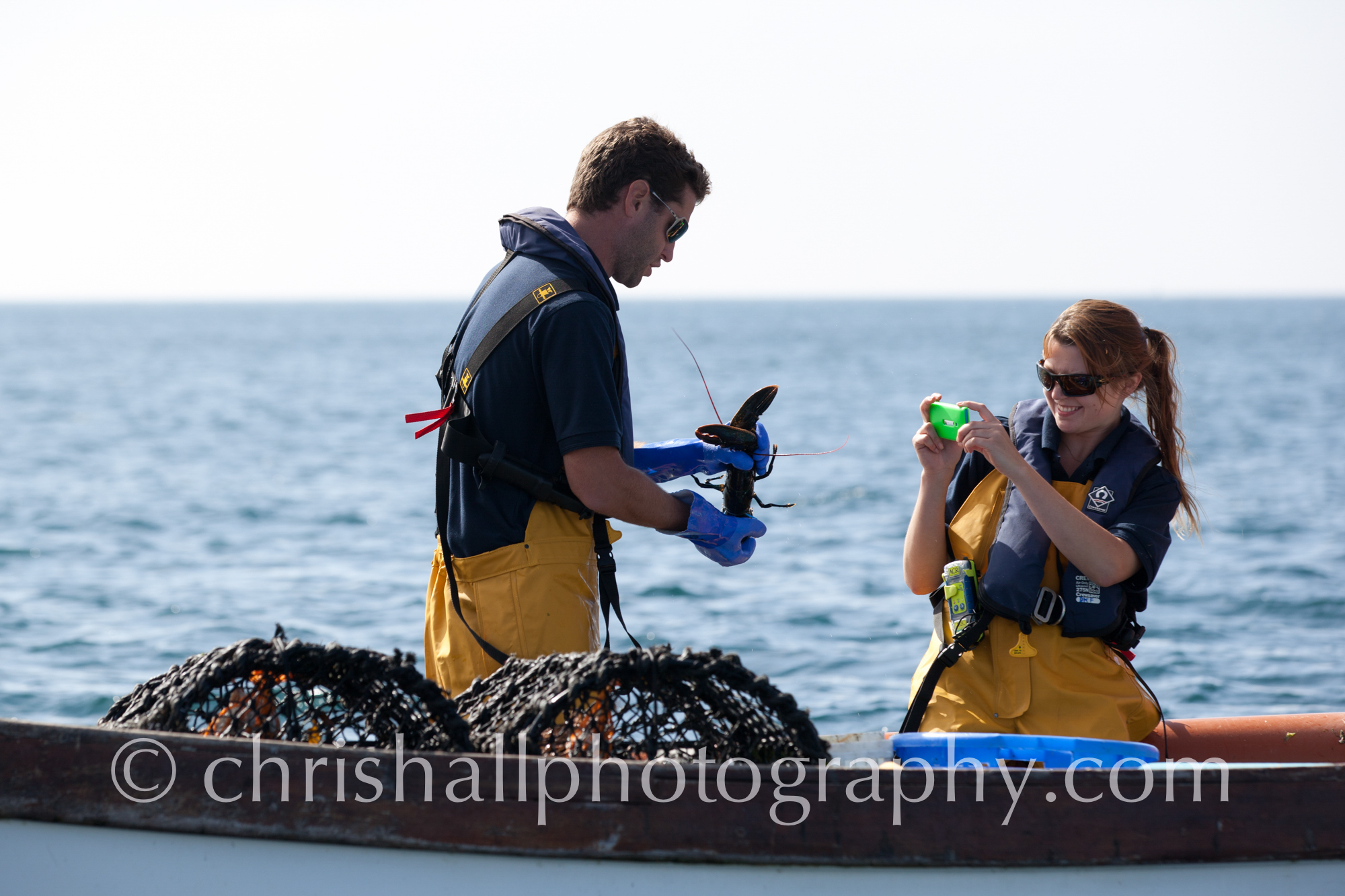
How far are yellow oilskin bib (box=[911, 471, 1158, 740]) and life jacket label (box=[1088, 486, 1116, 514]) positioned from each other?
4 centimetres

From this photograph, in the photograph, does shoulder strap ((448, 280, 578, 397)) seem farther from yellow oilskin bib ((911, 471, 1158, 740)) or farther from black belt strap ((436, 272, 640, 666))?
yellow oilskin bib ((911, 471, 1158, 740))

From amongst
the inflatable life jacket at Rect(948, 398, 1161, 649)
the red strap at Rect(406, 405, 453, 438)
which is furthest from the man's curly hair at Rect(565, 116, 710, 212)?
the inflatable life jacket at Rect(948, 398, 1161, 649)

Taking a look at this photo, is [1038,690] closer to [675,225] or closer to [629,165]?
[675,225]

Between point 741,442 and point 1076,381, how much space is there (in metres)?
0.97

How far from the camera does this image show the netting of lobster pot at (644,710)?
105 inches

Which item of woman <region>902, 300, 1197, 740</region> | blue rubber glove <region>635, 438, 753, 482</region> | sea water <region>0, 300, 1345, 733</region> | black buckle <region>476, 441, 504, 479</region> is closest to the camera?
black buckle <region>476, 441, 504, 479</region>

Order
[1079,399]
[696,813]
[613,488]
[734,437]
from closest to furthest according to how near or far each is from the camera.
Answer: [696,813], [613,488], [1079,399], [734,437]

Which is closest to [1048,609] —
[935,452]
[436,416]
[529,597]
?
[935,452]

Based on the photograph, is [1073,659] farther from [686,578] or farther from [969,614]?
[686,578]

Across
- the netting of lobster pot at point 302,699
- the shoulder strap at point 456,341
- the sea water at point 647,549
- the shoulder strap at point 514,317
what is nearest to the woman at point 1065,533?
the shoulder strap at point 514,317

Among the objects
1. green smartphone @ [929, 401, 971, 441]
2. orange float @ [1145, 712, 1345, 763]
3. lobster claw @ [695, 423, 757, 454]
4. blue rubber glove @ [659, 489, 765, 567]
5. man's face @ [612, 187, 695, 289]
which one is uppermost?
man's face @ [612, 187, 695, 289]

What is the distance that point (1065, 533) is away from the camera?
318cm

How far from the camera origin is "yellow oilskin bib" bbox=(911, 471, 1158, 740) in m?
3.29

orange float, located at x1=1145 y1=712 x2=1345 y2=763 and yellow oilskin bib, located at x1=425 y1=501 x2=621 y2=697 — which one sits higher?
yellow oilskin bib, located at x1=425 y1=501 x2=621 y2=697
